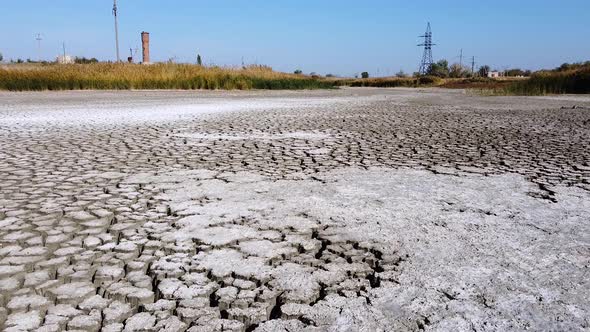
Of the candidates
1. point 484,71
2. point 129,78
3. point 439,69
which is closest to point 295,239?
point 129,78

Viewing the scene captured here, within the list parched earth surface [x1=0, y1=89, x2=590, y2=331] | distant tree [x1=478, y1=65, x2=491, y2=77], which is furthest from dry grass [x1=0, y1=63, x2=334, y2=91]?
distant tree [x1=478, y1=65, x2=491, y2=77]

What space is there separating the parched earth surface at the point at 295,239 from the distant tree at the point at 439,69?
4640 centimetres

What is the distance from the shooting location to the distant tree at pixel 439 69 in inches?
1881

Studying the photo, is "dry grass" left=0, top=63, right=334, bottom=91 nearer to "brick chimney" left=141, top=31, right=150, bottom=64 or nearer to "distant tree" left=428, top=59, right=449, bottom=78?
"brick chimney" left=141, top=31, right=150, bottom=64

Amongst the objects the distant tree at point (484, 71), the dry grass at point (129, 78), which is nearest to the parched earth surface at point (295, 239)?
the dry grass at point (129, 78)

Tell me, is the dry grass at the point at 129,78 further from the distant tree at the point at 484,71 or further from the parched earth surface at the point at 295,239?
the distant tree at the point at 484,71

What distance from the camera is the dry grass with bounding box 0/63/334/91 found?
13.9 m

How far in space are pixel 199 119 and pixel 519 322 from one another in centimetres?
519

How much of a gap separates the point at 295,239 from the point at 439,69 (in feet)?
173

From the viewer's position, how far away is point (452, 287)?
128cm

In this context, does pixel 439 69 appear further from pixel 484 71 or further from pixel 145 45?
pixel 145 45

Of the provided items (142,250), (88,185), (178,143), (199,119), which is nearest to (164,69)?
(199,119)

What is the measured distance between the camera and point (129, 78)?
1486 cm

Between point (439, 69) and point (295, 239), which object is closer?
point (295, 239)
